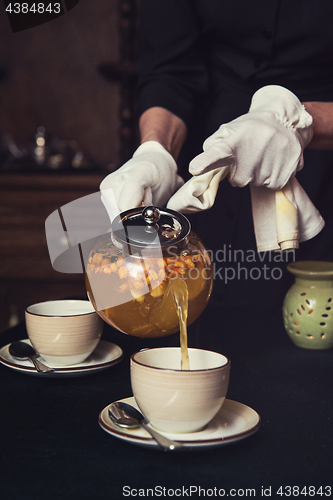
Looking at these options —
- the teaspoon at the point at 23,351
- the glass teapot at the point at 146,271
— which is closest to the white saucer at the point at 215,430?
the glass teapot at the point at 146,271

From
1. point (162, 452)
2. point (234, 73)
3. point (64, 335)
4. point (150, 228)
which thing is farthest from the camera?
point (234, 73)

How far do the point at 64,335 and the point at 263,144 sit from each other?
397 mm

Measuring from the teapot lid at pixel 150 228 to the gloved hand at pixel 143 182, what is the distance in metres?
0.12

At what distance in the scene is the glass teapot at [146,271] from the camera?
564mm

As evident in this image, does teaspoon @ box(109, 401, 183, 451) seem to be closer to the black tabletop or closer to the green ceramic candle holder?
the black tabletop

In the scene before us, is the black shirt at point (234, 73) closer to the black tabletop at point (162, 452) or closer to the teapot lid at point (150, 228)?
the black tabletop at point (162, 452)

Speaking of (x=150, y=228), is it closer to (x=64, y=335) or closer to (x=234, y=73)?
(x=64, y=335)

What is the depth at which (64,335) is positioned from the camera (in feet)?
2.27

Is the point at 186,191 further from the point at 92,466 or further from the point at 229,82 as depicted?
the point at 229,82

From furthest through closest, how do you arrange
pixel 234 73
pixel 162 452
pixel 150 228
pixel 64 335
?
pixel 234 73 → pixel 64 335 → pixel 150 228 → pixel 162 452

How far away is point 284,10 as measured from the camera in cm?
97

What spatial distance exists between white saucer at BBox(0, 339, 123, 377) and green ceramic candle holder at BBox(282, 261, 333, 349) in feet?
0.96

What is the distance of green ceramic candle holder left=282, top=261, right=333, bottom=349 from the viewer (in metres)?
Result: 0.78

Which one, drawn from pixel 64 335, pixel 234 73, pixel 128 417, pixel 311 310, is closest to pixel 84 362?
pixel 64 335
